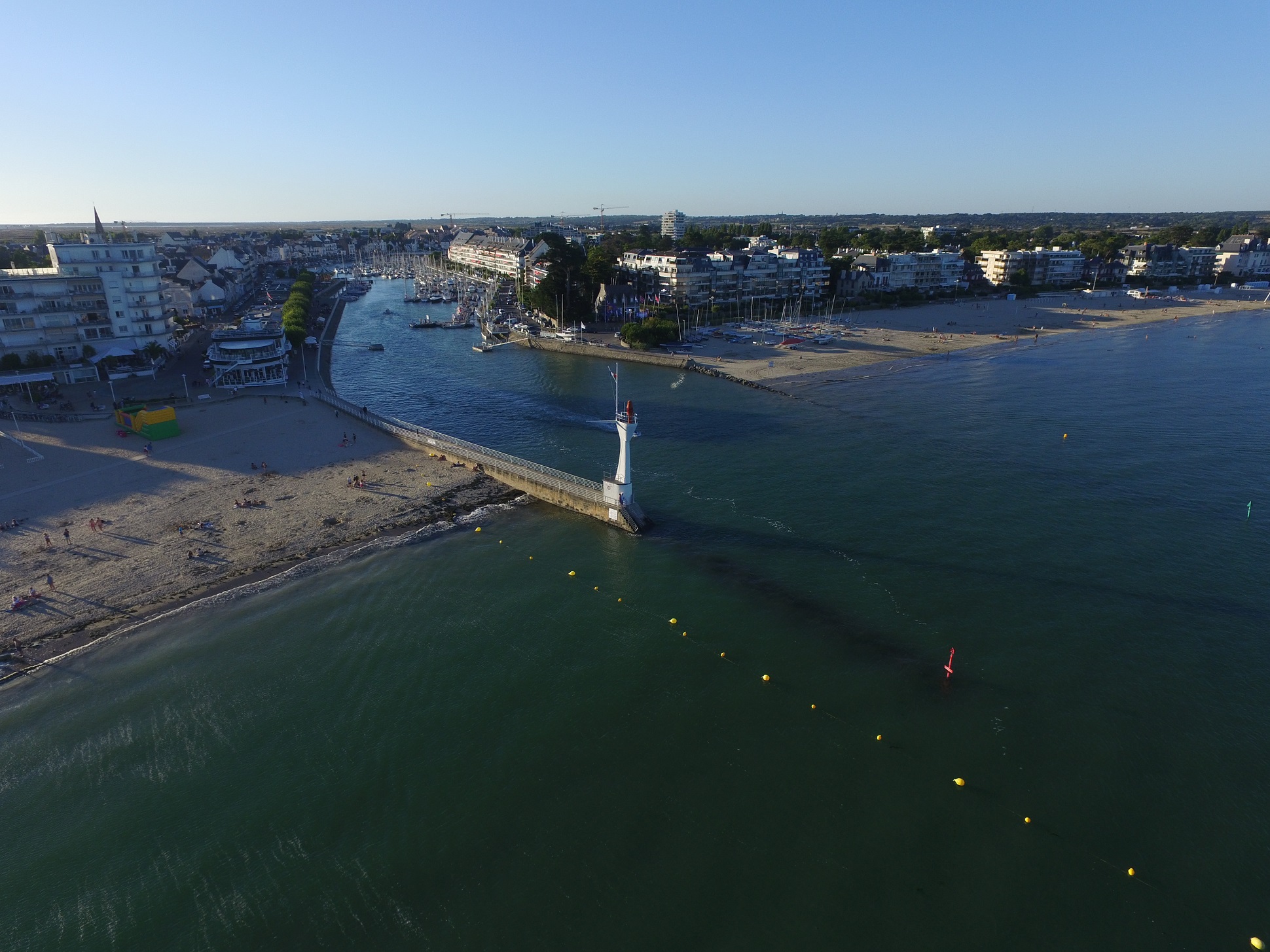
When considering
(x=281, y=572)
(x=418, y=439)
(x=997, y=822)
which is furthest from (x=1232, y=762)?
(x=418, y=439)

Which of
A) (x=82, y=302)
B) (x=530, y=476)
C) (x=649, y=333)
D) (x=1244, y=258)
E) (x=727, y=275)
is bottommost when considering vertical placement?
(x=530, y=476)

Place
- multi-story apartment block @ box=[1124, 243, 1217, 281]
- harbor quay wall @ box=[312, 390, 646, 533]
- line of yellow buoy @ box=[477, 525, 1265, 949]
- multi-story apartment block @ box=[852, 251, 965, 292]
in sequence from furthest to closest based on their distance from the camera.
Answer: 1. multi-story apartment block @ box=[1124, 243, 1217, 281]
2. multi-story apartment block @ box=[852, 251, 965, 292]
3. harbor quay wall @ box=[312, 390, 646, 533]
4. line of yellow buoy @ box=[477, 525, 1265, 949]

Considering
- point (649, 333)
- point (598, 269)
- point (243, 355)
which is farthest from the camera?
point (598, 269)

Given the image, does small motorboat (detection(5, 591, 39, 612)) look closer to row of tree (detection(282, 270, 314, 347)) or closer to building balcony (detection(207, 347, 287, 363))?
building balcony (detection(207, 347, 287, 363))

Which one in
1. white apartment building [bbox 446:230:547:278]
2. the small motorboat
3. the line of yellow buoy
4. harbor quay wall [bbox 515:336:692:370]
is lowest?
the line of yellow buoy

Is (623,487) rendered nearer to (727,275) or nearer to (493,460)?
(493,460)

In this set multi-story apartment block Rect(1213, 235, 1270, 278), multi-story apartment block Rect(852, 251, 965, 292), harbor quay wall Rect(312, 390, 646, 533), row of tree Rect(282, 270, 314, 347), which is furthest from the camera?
multi-story apartment block Rect(1213, 235, 1270, 278)

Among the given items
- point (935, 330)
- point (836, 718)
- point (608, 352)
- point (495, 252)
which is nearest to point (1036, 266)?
point (935, 330)

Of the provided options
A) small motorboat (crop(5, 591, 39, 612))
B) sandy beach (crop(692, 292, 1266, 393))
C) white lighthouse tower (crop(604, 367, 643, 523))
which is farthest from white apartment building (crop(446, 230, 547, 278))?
small motorboat (crop(5, 591, 39, 612))
